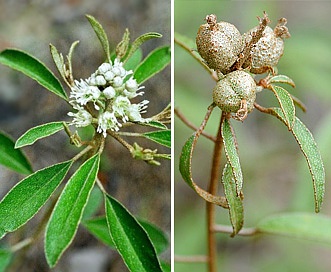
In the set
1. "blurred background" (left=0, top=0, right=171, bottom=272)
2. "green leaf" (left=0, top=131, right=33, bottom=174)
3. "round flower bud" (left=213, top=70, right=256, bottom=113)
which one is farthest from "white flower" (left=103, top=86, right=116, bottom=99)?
"blurred background" (left=0, top=0, right=171, bottom=272)

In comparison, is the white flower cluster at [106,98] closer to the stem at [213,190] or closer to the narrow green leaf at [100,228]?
the stem at [213,190]

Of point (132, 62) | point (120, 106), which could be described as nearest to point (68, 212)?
point (120, 106)

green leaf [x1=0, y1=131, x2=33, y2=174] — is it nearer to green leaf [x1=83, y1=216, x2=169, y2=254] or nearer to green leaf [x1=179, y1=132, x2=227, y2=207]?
green leaf [x1=83, y1=216, x2=169, y2=254]

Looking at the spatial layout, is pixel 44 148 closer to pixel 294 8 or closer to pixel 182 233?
pixel 182 233

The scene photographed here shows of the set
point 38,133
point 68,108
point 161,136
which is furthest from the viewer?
point 68,108

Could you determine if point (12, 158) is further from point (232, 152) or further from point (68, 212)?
point (232, 152)

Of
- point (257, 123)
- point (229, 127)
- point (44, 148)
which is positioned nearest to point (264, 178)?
point (257, 123)
